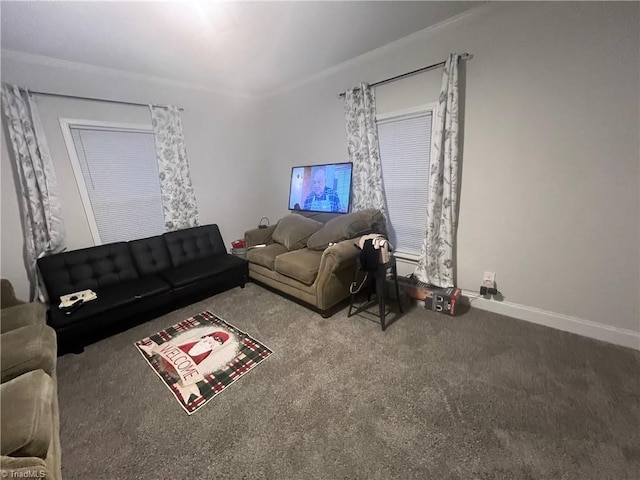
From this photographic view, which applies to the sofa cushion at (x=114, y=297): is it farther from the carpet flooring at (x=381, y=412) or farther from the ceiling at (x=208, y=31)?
the ceiling at (x=208, y=31)

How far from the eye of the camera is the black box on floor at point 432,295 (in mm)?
2385

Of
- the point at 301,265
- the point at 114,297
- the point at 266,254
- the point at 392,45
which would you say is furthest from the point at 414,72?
the point at 114,297

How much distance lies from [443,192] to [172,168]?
312 cm

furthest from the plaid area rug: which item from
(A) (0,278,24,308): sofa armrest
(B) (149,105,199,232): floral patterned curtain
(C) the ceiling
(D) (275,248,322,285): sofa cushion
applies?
(C) the ceiling

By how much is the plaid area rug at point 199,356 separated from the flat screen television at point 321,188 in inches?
69.6

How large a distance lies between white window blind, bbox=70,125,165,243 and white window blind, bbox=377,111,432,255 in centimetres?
273

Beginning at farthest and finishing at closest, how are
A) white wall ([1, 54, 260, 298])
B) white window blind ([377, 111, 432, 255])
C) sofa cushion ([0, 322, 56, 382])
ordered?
white window blind ([377, 111, 432, 255])
white wall ([1, 54, 260, 298])
sofa cushion ([0, 322, 56, 382])

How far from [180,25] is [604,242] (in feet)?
11.5

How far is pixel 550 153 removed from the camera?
1.97 m

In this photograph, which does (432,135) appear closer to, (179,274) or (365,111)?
(365,111)

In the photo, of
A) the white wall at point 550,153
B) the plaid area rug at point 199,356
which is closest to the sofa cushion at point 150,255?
the plaid area rug at point 199,356

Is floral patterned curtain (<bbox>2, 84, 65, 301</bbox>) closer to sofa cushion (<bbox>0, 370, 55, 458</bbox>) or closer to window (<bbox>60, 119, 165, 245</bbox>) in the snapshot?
window (<bbox>60, 119, 165, 245</bbox>)

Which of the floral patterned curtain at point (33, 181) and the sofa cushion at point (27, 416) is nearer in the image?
the sofa cushion at point (27, 416)

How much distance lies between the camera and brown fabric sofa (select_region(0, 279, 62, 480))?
2.84 ft
